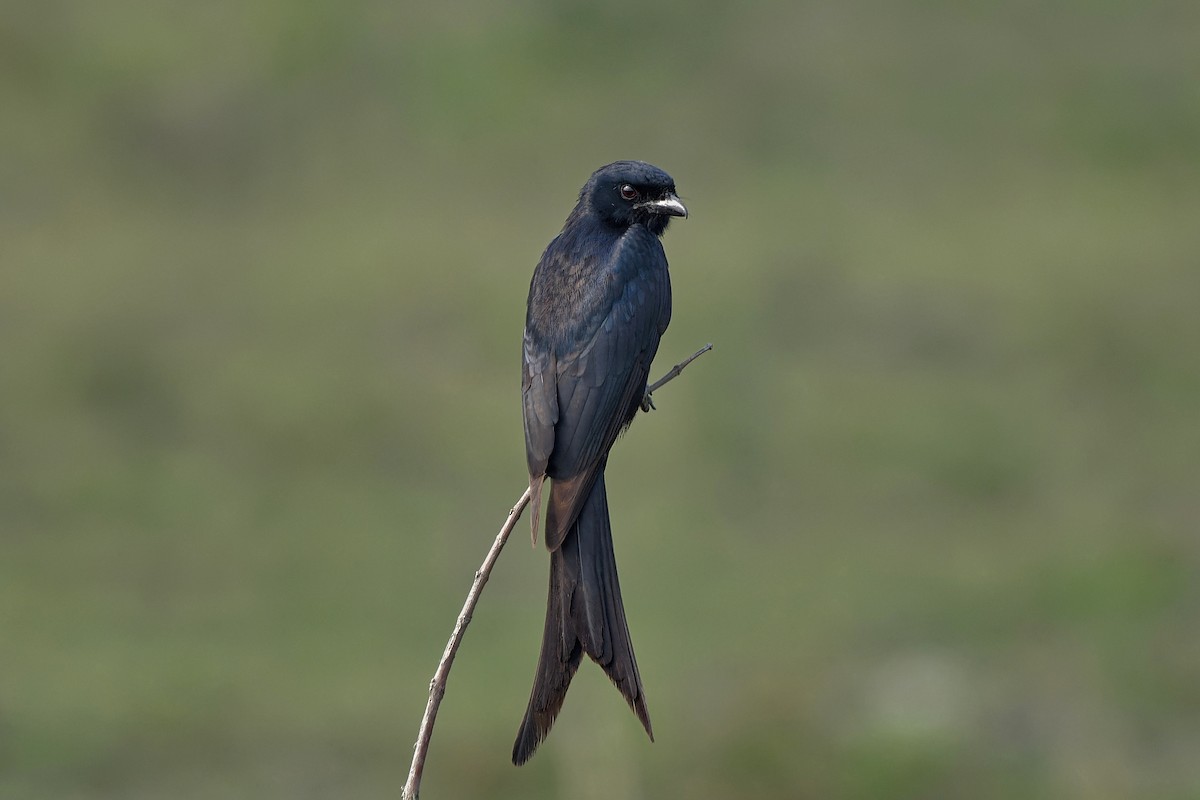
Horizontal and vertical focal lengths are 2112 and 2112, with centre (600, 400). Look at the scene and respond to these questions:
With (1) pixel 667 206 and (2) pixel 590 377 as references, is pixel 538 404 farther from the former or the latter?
(1) pixel 667 206

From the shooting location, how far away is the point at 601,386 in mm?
5309

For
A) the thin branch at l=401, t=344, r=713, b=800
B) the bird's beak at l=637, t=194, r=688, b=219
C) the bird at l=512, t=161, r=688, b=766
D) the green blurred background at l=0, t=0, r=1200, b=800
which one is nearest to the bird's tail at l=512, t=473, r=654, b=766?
the bird at l=512, t=161, r=688, b=766

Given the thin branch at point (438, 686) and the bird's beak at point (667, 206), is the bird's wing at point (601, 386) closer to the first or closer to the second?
the bird's beak at point (667, 206)

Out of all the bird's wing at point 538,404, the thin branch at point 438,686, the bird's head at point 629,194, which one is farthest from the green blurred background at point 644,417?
the thin branch at point 438,686

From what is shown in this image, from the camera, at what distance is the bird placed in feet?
15.9

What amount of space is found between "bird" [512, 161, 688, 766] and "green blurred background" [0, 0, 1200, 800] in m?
3.65

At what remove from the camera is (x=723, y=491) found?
605 inches

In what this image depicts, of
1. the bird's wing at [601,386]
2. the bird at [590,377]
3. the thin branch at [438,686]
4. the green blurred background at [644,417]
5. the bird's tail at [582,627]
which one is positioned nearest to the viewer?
the thin branch at [438,686]

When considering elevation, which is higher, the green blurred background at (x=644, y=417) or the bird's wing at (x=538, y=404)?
the green blurred background at (x=644, y=417)

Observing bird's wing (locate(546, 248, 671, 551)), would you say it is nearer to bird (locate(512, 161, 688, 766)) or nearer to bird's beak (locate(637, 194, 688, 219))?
bird (locate(512, 161, 688, 766))

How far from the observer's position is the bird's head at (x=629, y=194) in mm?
5750

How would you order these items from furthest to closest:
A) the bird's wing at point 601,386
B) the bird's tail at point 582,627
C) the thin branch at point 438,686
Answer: the bird's wing at point 601,386 → the bird's tail at point 582,627 → the thin branch at point 438,686

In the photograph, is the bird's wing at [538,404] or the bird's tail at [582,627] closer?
the bird's tail at [582,627]

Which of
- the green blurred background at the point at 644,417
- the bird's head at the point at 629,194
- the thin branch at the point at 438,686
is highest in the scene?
the green blurred background at the point at 644,417
